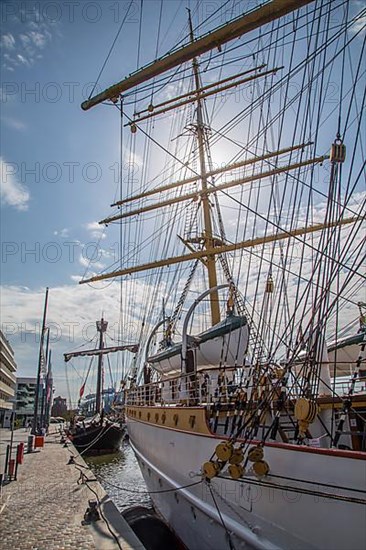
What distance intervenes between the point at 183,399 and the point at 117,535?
3229mm

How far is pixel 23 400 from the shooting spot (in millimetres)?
83500

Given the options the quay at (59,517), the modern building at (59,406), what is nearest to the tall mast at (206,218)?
the quay at (59,517)

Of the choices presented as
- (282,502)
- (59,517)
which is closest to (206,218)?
(59,517)

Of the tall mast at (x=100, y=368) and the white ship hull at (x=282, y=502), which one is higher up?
the tall mast at (x=100, y=368)

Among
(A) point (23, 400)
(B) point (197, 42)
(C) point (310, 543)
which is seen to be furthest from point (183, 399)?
(A) point (23, 400)

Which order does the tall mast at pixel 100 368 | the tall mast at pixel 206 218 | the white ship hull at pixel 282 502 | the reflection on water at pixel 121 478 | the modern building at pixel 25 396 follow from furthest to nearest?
the modern building at pixel 25 396 → the tall mast at pixel 100 368 → the tall mast at pixel 206 218 → the reflection on water at pixel 121 478 → the white ship hull at pixel 282 502

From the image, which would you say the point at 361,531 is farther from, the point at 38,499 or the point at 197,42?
the point at 197,42

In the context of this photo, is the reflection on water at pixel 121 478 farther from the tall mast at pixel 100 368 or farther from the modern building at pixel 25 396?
the modern building at pixel 25 396

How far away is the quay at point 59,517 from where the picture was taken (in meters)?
5.61

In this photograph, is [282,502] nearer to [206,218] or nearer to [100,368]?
[206,218]

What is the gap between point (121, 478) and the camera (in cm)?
1966

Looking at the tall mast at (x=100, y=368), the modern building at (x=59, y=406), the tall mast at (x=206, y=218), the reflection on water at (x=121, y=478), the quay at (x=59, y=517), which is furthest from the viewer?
the modern building at (x=59, y=406)

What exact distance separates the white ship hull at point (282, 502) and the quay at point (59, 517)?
145 cm

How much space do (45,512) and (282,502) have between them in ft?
15.5
